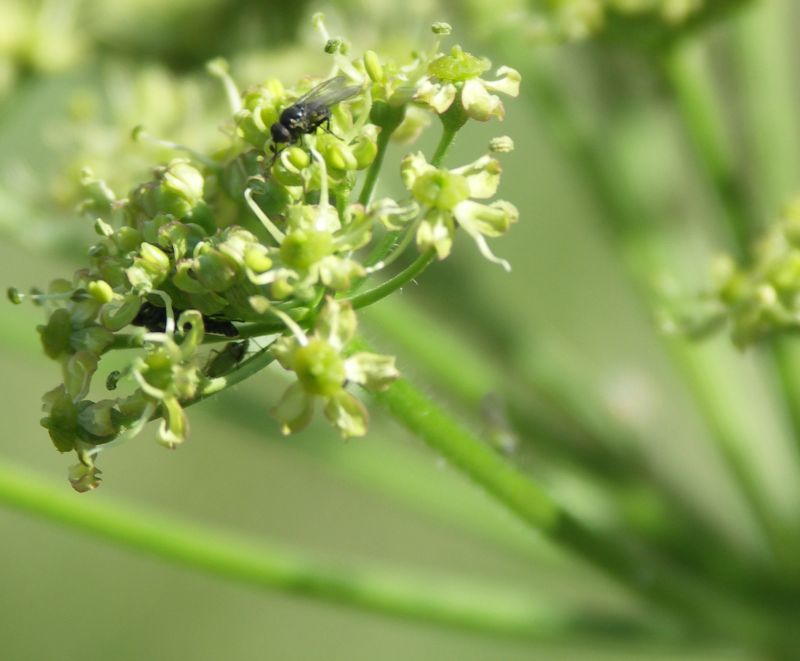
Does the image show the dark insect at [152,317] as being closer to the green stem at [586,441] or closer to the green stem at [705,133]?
the green stem at [586,441]

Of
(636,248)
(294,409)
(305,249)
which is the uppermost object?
(636,248)

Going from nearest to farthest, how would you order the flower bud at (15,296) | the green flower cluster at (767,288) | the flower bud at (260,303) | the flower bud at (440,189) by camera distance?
the flower bud at (260,303) < the flower bud at (440,189) < the flower bud at (15,296) < the green flower cluster at (767,288)

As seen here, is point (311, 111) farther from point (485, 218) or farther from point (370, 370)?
point (370, 370)

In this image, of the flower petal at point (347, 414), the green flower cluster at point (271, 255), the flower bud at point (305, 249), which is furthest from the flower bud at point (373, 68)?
the flower petal at point (347, 414)

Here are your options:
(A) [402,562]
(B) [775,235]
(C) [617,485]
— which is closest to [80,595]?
(A) [402,562]

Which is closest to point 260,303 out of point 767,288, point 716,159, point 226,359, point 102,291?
point 226,359

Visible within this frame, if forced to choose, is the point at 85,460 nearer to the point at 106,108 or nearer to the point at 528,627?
the point at 528,627

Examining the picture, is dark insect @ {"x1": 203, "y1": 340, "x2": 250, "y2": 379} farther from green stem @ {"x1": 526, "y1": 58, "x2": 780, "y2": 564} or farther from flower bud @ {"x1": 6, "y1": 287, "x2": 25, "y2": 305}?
green stem @ {"x1": 526, "y1": 58, "x2": 780, "y2": 564}
